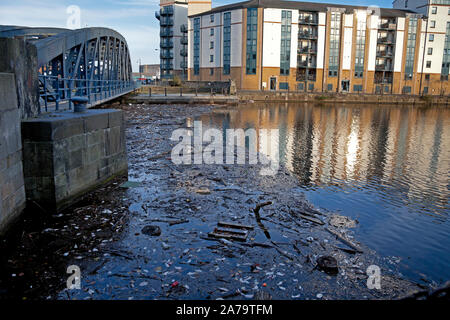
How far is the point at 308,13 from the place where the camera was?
69.1 m

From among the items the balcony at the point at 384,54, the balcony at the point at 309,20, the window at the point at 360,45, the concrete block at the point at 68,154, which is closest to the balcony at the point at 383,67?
the balcony at the point at 384,54

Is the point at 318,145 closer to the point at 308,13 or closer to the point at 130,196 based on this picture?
the point at 130,196

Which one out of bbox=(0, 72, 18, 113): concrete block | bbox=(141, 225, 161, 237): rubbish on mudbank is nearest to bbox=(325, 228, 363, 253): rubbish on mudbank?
bbox=(141, 225, 161, 237): rubbish on mudbank

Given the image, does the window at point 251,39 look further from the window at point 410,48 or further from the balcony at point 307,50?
the window at point 410,48

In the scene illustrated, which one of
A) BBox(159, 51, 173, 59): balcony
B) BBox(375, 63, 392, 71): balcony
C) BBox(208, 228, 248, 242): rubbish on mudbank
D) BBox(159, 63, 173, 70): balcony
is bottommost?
BBox(208, 228, 248, 242): rubbish on mudbank

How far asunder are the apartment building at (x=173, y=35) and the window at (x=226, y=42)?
26235 mm

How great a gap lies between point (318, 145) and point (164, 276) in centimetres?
1393

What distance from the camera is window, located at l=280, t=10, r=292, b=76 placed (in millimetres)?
67062

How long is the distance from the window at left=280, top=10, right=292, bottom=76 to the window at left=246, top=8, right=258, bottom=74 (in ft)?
16.8

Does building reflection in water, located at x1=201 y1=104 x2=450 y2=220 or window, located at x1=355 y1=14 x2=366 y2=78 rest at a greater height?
window, located at x1=355 y1=14 x2=366 y2=78

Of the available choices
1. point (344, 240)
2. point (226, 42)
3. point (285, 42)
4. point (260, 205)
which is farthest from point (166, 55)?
point (344, 240)

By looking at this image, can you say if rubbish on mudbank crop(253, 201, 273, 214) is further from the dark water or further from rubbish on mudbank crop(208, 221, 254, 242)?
the dark water

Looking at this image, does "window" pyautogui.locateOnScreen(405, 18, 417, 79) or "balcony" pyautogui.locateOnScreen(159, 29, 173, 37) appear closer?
"window" pyautogui.locateOnScreen(405, 18, 417, 79)
